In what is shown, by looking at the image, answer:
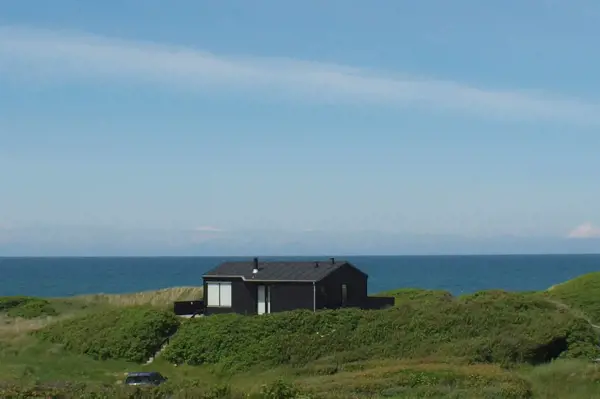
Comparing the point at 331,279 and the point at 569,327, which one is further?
the point at 331,279

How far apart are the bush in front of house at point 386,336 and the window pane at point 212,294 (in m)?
5.61

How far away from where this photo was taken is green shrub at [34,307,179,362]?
160 ft

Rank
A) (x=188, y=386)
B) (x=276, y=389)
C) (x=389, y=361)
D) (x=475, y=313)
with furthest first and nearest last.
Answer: (x=475, y=313) → (x=389, y=361) → (x=188, y=386) → (x=276, y=389)

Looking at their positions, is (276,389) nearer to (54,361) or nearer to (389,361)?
(389,361)

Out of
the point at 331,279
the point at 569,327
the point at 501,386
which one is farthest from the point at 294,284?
the point at 501,386

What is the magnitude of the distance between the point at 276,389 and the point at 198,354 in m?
21.3

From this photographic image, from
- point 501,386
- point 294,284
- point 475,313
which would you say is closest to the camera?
point 501,386

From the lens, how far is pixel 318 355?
45375mm

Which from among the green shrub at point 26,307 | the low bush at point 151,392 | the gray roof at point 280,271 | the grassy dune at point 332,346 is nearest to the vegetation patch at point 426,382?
the grassy dune at point 332,346

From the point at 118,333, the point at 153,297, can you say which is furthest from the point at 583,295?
the point at 118,333

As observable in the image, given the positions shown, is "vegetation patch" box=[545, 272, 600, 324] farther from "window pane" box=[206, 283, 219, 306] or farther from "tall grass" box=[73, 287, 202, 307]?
"tall grass" box=[73, 287, 202, 307]

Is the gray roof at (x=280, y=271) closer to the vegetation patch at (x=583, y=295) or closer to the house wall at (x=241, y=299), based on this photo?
the house wall at (x=241, y=299)

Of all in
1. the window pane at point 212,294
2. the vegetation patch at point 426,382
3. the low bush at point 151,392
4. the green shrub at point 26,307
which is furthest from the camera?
the green shrub at point 26,307

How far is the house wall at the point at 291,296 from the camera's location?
177 feet
